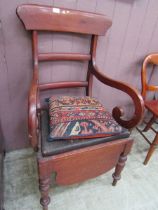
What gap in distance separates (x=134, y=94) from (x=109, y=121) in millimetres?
166

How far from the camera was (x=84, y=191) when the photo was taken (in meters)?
0.98

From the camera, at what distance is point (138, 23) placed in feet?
3.28

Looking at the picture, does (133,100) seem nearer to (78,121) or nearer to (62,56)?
(78,121)

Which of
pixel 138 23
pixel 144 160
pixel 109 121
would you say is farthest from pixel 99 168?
pixel 138 23

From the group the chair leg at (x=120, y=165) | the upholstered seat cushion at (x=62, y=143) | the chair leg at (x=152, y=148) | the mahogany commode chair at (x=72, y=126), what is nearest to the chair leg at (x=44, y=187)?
the mahogany commode chair at (x=72, y=126)

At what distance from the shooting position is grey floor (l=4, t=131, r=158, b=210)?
908 millimetres

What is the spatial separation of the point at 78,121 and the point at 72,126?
0.13ft

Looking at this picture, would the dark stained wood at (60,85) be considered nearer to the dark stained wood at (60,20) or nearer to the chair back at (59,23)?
the chair back at (59,23)

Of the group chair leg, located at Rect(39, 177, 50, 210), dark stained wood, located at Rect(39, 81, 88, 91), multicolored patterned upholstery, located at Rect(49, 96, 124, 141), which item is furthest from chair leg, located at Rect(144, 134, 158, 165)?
chair leg, located at Rect(39, 177, 50, 210)

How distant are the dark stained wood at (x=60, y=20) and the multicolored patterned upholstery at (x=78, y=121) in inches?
14.1

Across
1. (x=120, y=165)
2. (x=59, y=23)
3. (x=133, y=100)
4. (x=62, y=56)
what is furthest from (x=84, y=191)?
(x=59, y=23)

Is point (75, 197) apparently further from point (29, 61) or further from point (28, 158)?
point (29, 61)

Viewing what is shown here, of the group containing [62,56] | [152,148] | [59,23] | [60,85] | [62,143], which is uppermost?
[59,23]

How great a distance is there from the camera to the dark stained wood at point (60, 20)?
0.71m
